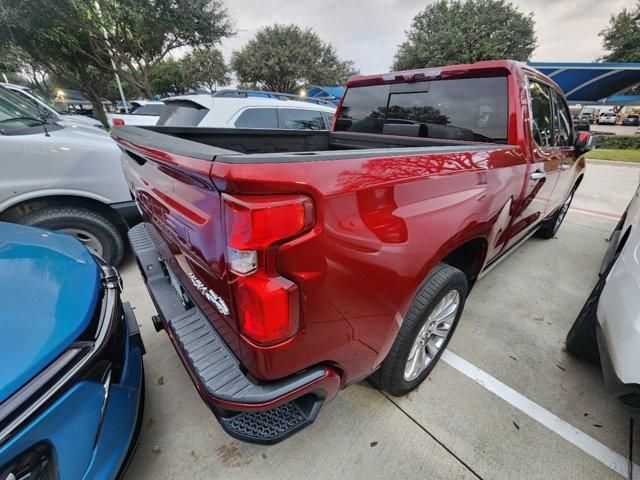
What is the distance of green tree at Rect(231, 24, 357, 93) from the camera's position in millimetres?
28078

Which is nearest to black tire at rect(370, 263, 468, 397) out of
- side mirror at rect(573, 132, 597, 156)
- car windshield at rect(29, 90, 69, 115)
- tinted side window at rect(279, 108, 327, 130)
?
side mirror at rect(573, 132, 597, 156)

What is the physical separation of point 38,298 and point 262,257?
112 cm

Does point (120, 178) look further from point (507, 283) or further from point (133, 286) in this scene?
point (507, 283)

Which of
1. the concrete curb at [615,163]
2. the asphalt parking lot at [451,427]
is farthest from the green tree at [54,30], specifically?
the concrete curb at [615,163]

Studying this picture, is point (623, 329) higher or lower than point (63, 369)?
lower

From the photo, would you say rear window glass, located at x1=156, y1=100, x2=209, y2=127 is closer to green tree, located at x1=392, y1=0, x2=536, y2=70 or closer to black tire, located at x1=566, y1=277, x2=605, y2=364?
black tire, located at x1=566, y1=277, x2=605, y2=364

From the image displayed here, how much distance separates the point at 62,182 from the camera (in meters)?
2.72

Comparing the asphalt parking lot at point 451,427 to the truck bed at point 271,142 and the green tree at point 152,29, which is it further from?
the green tree at point 152,29

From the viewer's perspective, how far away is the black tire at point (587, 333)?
197cm

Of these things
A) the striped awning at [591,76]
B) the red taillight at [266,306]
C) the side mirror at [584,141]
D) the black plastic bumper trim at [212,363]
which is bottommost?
the black plastic bumper trim at [212,363]

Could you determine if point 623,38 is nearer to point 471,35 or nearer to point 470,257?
point 471,35

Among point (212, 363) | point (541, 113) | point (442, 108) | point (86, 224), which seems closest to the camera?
point (212, 363)

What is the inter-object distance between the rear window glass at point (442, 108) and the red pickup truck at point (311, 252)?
3cm

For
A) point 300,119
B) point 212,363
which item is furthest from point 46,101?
point 212,363
